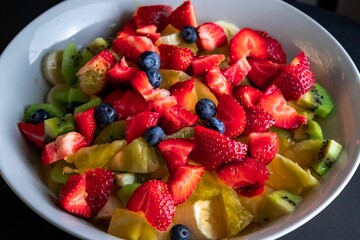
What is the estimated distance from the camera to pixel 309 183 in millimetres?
1486

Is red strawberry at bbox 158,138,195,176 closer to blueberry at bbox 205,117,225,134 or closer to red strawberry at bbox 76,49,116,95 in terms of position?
blueberry at bbox 205,117,225,134

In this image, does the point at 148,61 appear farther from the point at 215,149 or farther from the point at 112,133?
the point at 215,149

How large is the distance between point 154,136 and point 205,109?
0.18 metres

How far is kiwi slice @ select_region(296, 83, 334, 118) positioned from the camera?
1.70 metres

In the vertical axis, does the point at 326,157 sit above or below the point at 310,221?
above

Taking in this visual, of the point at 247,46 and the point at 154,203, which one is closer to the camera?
the point at 154,203

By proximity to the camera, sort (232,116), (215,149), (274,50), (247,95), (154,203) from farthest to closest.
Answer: (274,50)
(247,95)
(232,116)
(215,149)
(154,203)

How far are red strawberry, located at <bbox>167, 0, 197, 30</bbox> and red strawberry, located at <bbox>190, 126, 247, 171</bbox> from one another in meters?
0.54

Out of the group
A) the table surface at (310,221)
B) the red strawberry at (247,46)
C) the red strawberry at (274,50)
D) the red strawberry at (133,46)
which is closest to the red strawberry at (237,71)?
the red strawberry at (247,46)

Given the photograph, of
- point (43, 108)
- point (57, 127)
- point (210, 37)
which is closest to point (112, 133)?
point (57, 127)

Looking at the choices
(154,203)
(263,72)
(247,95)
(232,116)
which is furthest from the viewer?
(263,72)

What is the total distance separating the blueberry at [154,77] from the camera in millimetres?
1617

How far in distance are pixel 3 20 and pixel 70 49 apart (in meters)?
0.60

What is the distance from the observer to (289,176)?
1.49 meters
